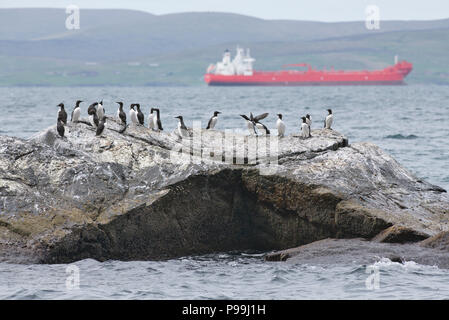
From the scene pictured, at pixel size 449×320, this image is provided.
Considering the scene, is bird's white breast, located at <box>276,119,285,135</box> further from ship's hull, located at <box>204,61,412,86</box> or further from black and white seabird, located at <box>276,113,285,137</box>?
ship's hull, located at <box>204,61,412,86</box>

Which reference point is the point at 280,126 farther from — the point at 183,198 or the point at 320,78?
the point at 320,78

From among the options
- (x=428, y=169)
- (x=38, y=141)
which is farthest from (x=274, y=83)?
(x=38, y=141)

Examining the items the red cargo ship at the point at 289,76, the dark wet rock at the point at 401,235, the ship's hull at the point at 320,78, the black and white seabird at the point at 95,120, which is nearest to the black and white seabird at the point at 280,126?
the black and white seabird at the point at 95,120

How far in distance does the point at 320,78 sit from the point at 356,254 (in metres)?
165

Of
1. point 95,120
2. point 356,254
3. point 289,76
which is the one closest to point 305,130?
point 356,254

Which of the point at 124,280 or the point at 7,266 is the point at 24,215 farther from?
the point at 124,280

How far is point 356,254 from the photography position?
13.2 meters

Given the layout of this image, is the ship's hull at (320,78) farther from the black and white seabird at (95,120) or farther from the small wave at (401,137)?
the black and white seabird at (95,120)

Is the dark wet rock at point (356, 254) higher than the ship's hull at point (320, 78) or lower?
lower

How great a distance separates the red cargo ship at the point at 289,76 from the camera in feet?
542

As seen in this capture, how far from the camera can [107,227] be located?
44.5 ft

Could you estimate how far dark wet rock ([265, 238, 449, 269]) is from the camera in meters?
12.9

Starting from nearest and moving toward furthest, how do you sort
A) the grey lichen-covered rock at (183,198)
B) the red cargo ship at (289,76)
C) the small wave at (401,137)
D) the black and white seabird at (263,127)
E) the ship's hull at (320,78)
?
the grey lichen-covered rock at (183,198) → the black and white seabird at (263,127) → the small wave at (401,137) → the red cargo ship at (289,76) → the ship's hull at (320,78)

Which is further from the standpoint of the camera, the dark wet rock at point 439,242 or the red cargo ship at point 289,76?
the red cargo ship at point 289,76
